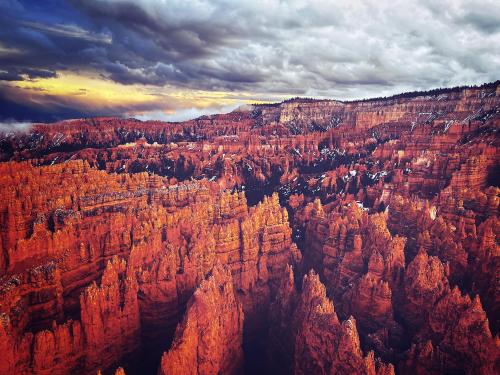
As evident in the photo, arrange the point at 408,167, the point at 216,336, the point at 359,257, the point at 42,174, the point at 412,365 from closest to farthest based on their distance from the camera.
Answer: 1. the point at 412,365
2. the point at 216,336
3. the point at 359,257
4. the point at 42,174
5. the point at 408,167

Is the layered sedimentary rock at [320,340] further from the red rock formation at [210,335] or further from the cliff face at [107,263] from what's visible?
the cliff face at [107,263]

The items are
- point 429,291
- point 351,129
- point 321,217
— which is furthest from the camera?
point 351,129

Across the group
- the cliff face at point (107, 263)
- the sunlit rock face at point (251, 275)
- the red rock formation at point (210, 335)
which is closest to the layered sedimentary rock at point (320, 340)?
the sunlit rock face at point (251, 275)

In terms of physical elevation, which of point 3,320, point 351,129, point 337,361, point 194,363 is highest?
point 351,129

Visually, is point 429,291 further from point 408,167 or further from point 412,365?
point 408,167

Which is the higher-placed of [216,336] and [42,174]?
[42,174]

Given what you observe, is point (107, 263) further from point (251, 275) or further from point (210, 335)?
point (251, 275)

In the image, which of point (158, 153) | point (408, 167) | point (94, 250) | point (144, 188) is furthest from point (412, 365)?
point (158, 153)

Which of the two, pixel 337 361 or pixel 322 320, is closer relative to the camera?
pixel 337 361
